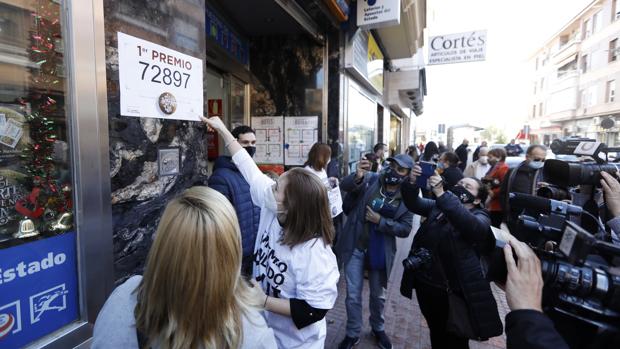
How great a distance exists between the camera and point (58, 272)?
1562 mm

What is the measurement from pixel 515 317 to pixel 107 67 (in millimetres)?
2131

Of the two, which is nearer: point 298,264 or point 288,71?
point 298,264

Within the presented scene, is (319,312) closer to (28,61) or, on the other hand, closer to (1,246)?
(1,246)

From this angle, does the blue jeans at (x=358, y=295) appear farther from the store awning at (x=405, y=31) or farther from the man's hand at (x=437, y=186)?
the store awning at (x=405, y=31)

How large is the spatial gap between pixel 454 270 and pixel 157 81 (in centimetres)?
238

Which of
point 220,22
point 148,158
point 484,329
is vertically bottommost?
point 484,329

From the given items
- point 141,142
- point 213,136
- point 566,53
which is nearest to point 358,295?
point 141,142

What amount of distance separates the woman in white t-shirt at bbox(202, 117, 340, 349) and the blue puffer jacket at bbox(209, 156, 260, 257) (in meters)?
0.78

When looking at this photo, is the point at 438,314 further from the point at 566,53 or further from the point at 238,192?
the point at 566,53

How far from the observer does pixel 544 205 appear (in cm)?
151

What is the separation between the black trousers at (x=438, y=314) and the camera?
2570 mm

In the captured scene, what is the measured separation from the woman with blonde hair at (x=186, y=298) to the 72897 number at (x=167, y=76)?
51.1 inches

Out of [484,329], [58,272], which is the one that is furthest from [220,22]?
[484,329]

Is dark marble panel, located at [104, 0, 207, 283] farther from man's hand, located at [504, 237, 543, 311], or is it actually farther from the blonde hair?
man's hand, located at [504, 237, 543, 311]
